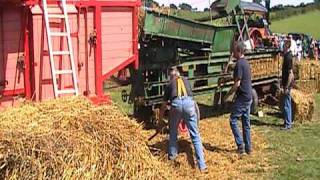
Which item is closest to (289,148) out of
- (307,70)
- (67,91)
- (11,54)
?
(67,91)

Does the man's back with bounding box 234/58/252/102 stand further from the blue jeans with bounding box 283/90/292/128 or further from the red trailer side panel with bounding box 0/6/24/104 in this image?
the red trailer side panel with bounding box 0/6/24/104

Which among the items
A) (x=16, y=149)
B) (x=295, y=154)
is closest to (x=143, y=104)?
(x=295, y=154)

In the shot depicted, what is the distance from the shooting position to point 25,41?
804 centimetres

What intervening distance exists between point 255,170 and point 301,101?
14.7 ft

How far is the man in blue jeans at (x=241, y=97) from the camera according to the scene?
9.56 m

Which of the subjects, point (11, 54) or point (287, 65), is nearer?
point (11, 54)

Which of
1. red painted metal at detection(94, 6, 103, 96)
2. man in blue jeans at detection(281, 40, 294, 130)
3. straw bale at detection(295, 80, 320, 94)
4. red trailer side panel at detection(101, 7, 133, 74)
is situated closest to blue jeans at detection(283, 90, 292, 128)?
man in blue jeans at detection(281, 40, 294, 130)

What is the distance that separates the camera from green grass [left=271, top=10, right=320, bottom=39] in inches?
1870

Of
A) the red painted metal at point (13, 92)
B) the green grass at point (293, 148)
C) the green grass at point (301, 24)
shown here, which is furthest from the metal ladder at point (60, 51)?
the green grass at point (301, 24)

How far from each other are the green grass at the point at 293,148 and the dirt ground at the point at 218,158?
0.21 m

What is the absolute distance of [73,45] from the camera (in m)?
8.77

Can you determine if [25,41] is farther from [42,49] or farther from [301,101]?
[301,101]

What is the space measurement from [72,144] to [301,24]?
4817cm

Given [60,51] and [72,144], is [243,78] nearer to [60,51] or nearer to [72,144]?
[60,51]
